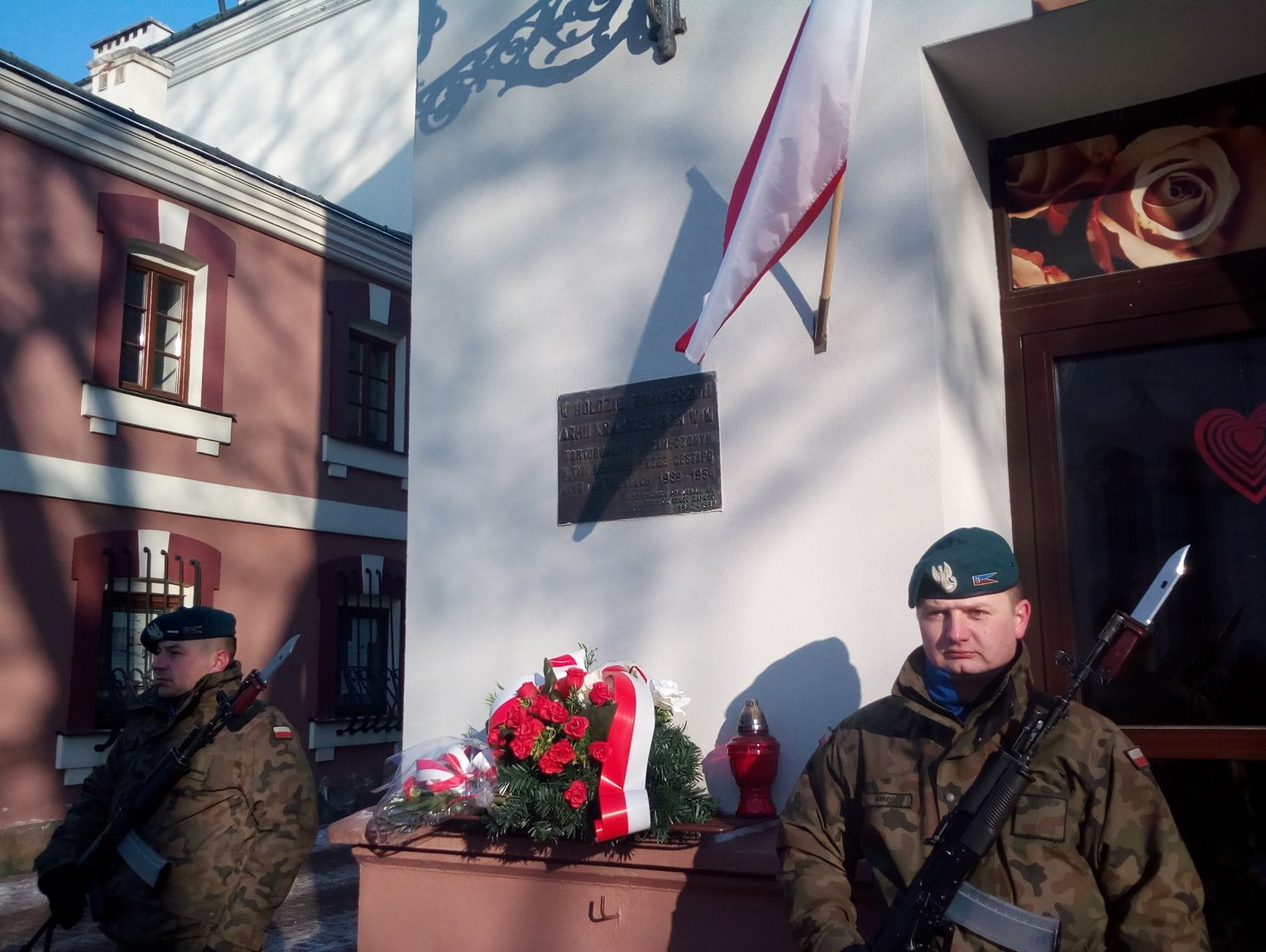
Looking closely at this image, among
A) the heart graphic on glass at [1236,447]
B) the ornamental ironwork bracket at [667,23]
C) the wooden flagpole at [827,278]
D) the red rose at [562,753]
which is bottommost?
the red rose at [562,753]

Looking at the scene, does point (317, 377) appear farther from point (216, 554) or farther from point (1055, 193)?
point (1055, 193)

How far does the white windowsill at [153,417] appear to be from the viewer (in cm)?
1005

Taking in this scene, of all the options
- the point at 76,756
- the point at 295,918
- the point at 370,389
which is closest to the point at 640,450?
the point at 295,918

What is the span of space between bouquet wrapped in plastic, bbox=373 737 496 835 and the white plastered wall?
1.69 feet

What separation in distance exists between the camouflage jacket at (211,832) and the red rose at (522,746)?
80 centimetres

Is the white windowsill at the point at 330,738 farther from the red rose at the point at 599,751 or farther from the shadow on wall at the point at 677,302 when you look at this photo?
the red rose at the point at 599,751

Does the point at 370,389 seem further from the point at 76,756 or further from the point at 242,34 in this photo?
the point at 242,34

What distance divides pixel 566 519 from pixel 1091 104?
2.42m

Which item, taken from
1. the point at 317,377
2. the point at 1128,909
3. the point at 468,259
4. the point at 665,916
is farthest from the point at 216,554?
the point at 1128,909

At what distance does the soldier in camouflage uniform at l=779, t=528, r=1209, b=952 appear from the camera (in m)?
2.47

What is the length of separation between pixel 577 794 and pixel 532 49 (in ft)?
10.0

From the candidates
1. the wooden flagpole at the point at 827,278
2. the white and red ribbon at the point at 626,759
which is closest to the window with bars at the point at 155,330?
the white and red ribbon at the point at 626,759

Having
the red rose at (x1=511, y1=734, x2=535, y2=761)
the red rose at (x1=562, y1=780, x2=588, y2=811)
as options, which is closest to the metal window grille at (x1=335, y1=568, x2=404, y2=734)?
the red rose at (x1=511, y1=734, x2=535, y2=761)

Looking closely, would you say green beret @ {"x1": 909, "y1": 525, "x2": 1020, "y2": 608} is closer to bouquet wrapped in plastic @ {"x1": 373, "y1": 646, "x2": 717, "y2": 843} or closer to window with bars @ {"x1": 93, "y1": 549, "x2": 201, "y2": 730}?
bouquet wrapped in plastic @ {"x1": 373, "y1": 646, "x2": 717, "y2": 843}
